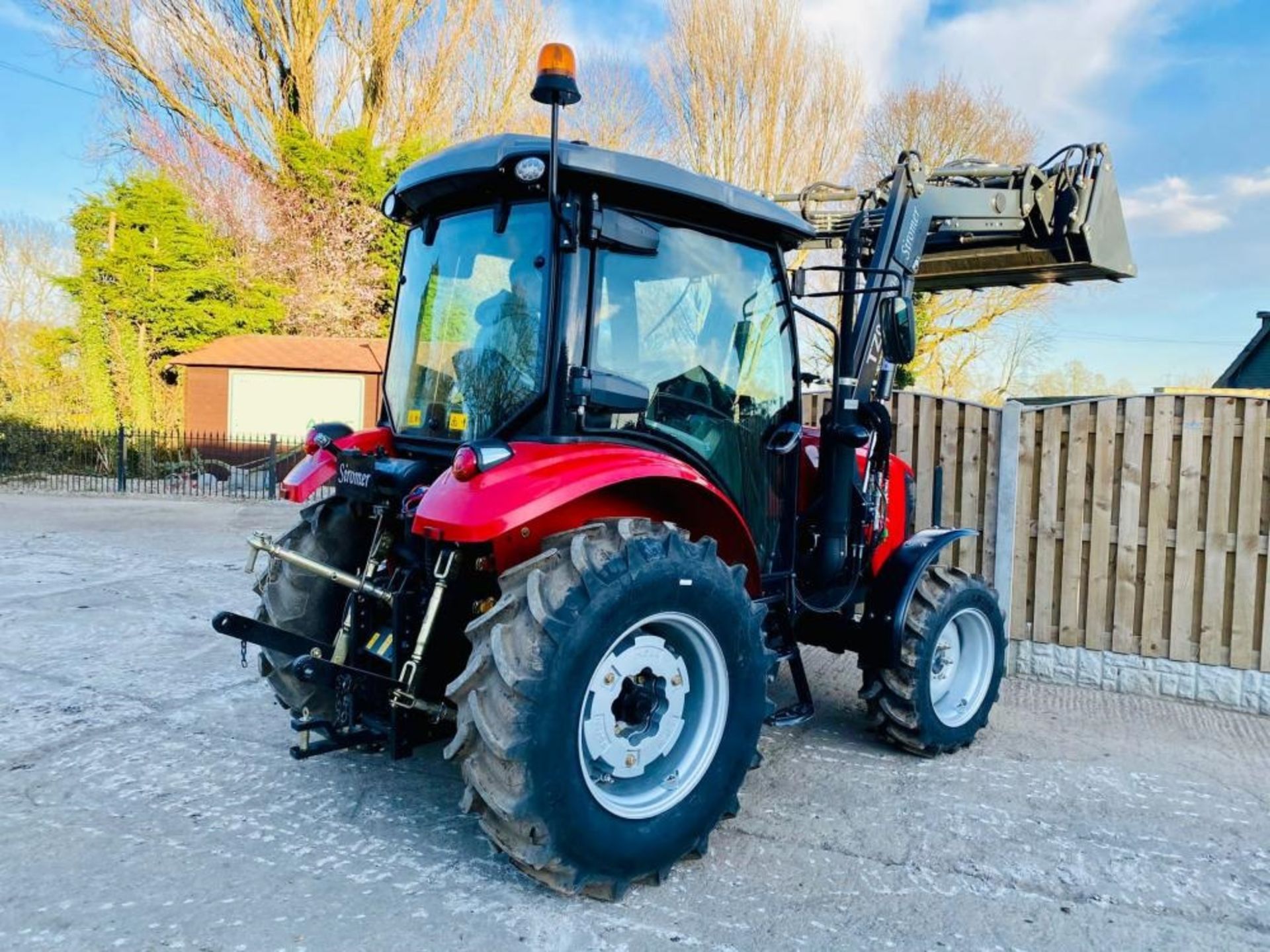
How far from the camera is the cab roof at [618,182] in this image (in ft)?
10.3

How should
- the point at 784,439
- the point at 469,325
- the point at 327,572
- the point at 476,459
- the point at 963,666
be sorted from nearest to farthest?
the point at 476,459 < the point at 327,572 < the point at 469,325 < the point at 784,439 < the point at 963,666

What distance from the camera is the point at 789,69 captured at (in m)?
21.8

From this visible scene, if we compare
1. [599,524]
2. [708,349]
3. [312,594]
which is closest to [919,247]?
[708,349]

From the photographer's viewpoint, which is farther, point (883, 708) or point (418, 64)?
point (418, 64)

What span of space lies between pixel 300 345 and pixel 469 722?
66.2ft

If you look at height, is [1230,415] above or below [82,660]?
above

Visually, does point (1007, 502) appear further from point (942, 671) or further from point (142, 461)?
point (142, 461)

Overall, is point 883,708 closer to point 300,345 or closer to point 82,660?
point 82,660

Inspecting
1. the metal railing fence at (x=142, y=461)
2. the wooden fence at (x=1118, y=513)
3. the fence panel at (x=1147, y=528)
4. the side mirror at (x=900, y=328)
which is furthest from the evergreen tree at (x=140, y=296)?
the side mirror at (x=900, y=328)

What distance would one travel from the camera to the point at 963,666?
15.8ft

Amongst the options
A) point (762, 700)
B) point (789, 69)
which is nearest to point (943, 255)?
point (762, 700)

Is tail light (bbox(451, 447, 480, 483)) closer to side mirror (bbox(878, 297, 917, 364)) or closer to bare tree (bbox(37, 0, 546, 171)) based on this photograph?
side mirror (bbox(878, 297, 917, 364))

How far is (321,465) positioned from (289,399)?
60.3ft

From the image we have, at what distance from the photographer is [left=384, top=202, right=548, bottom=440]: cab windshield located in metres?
3.35
